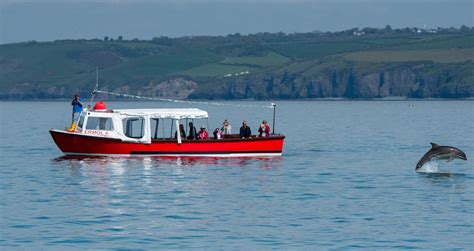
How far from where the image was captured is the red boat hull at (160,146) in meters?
64.2

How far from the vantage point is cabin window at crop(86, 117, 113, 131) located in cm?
6506

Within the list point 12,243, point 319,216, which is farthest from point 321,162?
point 12,243

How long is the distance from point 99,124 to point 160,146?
154 inches

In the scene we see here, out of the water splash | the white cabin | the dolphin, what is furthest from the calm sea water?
the white cabin

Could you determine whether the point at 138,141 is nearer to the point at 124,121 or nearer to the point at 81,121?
the point at 124,121

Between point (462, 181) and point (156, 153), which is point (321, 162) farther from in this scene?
point (462, 181)

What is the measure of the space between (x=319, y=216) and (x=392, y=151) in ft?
123

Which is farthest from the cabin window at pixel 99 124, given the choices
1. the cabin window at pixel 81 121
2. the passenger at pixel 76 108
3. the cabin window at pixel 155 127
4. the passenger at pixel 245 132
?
the passenger at pixel 245 132

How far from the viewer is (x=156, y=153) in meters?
64.8

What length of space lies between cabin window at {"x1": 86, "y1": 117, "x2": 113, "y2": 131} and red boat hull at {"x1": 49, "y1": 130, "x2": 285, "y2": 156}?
90 centimetres

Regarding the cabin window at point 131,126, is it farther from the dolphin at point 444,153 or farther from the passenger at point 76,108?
the dolphin at point 444,153

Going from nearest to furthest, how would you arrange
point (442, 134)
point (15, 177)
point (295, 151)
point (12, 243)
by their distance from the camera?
point (12, 243) < point (15, 177) < point (295, 151) < point (442, 134)

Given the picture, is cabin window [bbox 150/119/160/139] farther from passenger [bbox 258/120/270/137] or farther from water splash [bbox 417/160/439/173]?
water splash [bbox 417/160/439/173]

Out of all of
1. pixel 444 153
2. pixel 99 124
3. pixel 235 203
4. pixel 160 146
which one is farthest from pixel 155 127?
pixel 235 203
